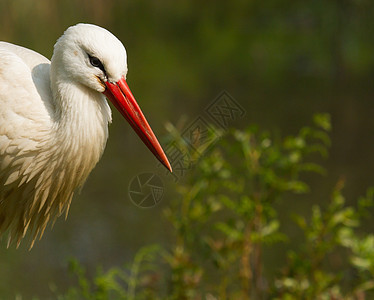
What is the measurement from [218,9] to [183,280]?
1427 cm

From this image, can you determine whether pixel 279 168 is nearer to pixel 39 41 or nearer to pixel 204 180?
pixel 204 180

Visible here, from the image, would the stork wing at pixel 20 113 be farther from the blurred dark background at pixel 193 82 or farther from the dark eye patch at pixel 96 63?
the blurred dark background at pixel 193 82

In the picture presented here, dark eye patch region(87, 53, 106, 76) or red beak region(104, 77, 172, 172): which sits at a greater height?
dark eye patch region(87, 53, 106, 76)

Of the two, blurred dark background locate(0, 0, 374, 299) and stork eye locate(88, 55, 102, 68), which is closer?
stork eye locate(88, 55, 102, 68)

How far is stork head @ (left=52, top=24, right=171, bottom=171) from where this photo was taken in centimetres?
220

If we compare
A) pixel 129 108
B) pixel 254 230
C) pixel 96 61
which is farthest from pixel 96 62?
pixel 254 230

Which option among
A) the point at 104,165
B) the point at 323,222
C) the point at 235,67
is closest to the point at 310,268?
the point at 323,222

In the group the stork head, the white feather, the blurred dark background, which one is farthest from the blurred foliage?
the stork head

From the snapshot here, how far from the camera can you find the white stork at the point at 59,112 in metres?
2.25

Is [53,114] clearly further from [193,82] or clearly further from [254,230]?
[193,82]

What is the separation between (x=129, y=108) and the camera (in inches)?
92.6

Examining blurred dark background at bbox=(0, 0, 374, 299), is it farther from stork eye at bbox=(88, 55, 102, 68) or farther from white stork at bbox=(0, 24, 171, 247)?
stork eye at bbox=(88, 55, 102, 68)

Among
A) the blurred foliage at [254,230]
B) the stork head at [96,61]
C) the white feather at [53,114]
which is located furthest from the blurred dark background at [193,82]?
the stork head at [96,61]

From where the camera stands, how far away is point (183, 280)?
342 cm
